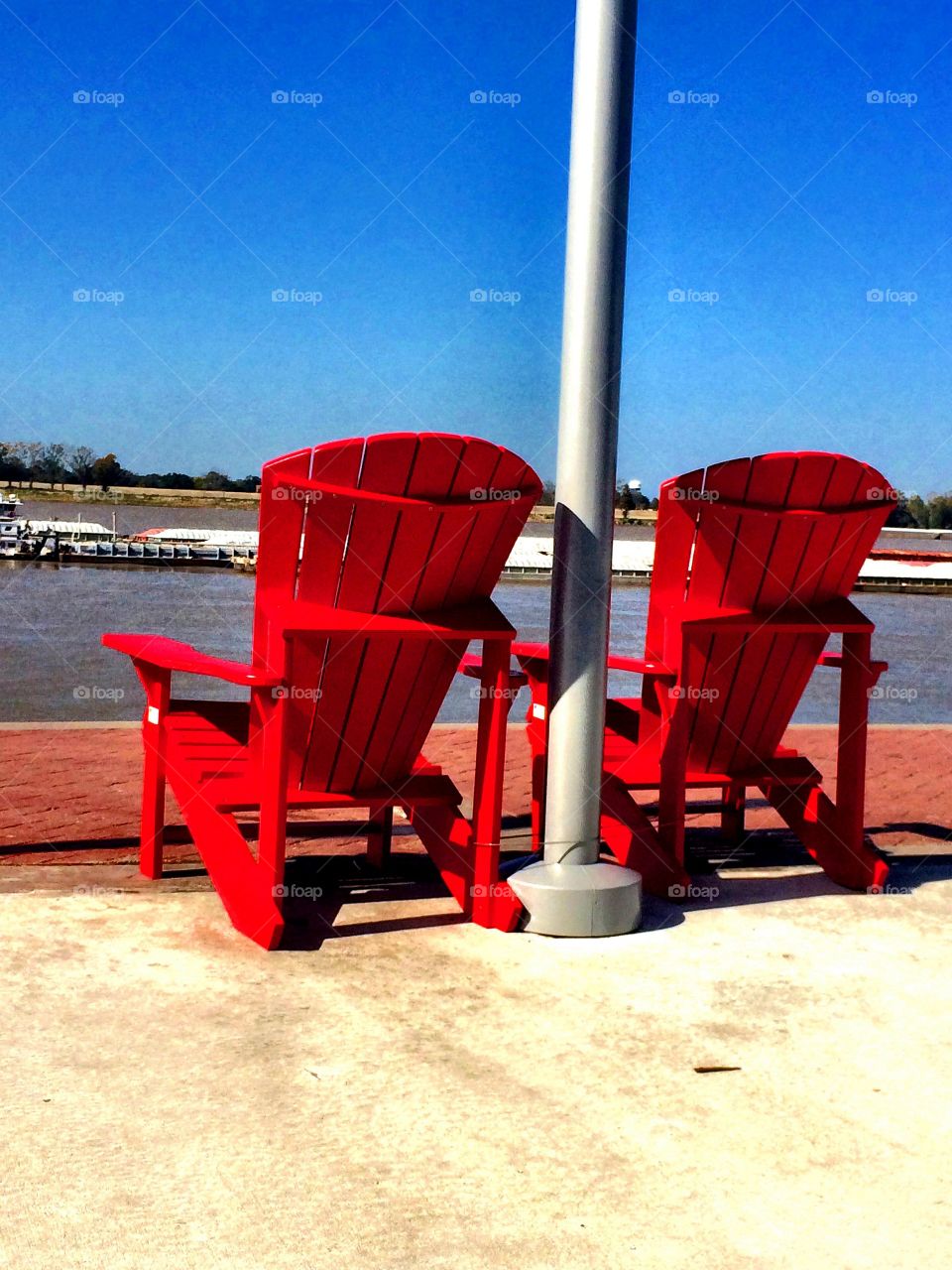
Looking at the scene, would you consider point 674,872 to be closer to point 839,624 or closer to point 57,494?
point 839,624

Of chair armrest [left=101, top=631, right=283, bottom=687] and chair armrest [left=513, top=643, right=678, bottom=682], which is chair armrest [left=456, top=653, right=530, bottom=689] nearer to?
chair armrest [left=513, top=643, right=678, bottom=682]

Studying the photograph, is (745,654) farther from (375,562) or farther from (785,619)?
(375,562)

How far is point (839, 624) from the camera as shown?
438 centimetres

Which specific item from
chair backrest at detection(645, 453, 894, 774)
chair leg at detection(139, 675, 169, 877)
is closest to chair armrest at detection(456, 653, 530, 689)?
chair backrest at detection(645, 453, 894, 774)

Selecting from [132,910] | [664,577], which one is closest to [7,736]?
[132,910]

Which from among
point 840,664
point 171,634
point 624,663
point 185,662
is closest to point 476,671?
point 624,663

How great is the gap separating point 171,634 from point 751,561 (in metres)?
10.9

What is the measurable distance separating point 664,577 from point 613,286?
990mm

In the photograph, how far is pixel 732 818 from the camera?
511cm

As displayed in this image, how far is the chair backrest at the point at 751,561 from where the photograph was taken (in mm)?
4168

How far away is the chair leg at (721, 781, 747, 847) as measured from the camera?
199 inches

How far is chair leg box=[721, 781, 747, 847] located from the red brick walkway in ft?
0.23

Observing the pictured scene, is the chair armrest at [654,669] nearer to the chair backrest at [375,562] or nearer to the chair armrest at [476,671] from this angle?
the chair armrest at [476,671]

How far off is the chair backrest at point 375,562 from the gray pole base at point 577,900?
598 millimetres
